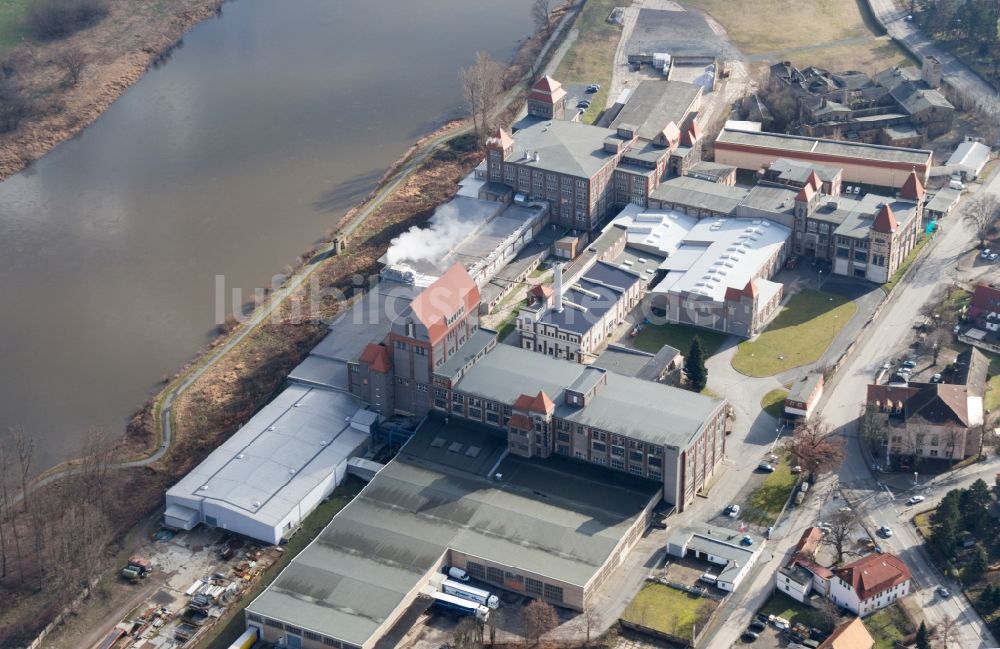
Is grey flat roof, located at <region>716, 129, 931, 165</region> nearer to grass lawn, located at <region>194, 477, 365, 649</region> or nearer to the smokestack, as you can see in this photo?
the smokestack

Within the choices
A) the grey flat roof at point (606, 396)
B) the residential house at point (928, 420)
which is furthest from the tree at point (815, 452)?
the grey flat roof at point (606, 396)

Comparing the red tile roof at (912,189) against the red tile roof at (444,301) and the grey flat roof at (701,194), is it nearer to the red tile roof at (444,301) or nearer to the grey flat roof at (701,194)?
the grey flat roof at (701,194)

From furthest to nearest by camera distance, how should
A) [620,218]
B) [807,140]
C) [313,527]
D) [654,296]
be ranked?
[807,140], [620,218], [654,296], [313,527]

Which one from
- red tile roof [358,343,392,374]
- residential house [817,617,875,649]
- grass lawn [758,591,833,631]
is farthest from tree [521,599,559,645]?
red tile roof [358,343,392,374]

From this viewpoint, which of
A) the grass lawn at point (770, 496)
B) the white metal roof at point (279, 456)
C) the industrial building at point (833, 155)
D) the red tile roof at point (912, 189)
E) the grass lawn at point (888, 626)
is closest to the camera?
the grass lawn at point (888, 626)

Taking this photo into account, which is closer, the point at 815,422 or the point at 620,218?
the point at 815,422

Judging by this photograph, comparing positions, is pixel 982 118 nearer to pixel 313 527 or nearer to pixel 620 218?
pixel 620 218

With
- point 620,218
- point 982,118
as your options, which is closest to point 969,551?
point 620,218
